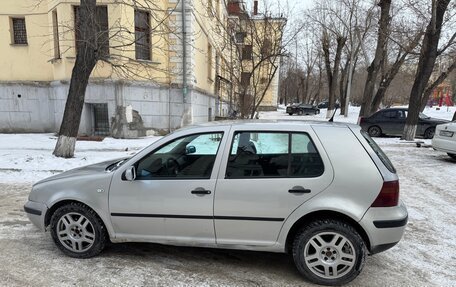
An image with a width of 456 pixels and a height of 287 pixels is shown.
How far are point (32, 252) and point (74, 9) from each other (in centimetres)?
1249

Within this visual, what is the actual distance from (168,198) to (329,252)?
66.4 inches

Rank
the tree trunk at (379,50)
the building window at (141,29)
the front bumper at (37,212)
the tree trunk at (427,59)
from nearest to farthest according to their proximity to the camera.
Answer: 1. the front bumper at (37,212)
2. the tree trunk at (427,59)
3. the building window at (141,29)
4. the tree trunk at (379,50)

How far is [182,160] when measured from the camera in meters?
3.60

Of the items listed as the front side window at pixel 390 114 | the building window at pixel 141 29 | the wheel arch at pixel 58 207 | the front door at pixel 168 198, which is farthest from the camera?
the front side window at pixel 390 114

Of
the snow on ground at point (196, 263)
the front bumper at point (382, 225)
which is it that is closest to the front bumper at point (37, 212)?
the snow on ground at point (196, 263)

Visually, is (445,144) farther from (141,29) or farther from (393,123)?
(141,29)

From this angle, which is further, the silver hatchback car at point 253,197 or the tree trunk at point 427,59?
the tree trunk at point 427,59

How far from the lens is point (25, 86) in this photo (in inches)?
586

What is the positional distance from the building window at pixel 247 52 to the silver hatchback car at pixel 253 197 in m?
10.3

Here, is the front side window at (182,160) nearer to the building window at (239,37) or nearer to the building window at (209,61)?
the building window at (239,37)

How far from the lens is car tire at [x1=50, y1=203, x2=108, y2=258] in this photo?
356cm

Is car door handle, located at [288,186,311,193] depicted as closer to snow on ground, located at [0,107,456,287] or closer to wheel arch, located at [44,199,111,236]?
snow on ground, located at [0,107,456,287]

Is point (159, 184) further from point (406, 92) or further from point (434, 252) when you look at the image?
point (406, 92)

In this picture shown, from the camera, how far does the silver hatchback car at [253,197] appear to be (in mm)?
3057
